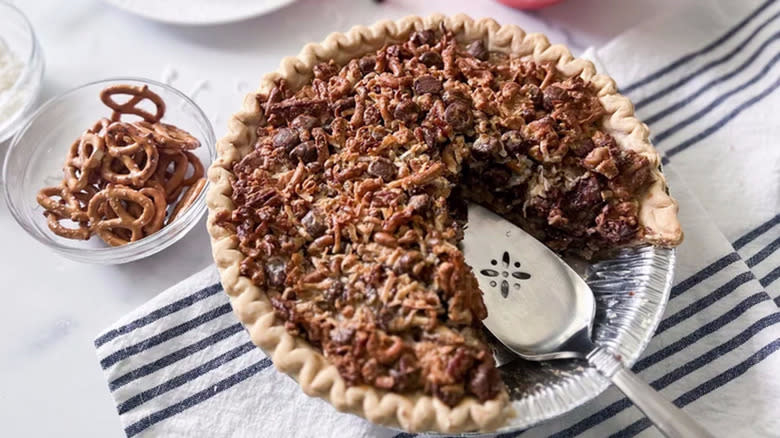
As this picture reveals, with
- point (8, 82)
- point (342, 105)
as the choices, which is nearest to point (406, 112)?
point (342, 105)

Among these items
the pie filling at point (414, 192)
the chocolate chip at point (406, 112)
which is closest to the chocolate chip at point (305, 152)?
the pie filling at point (414, 192)

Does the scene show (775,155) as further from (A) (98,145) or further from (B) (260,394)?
(A) (98,145)

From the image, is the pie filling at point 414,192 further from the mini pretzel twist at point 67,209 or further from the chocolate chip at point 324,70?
the mini pretzel twist at point 67,209

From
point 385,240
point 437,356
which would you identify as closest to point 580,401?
point 437,356

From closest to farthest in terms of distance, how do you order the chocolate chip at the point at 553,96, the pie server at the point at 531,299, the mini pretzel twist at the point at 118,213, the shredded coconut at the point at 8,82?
1. the pie server at the point at 531,299
2. the chocolate chip at the point at 553,96
3. the mini pretzel twist at the point at 118,213
4. the shredded coconut at the point at 8,82

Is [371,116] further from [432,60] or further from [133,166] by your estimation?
[133,166]

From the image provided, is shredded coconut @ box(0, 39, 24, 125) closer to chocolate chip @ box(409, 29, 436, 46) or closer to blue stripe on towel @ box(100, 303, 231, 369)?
blue stripe on towel @ box(100, 303, 231, 369)
